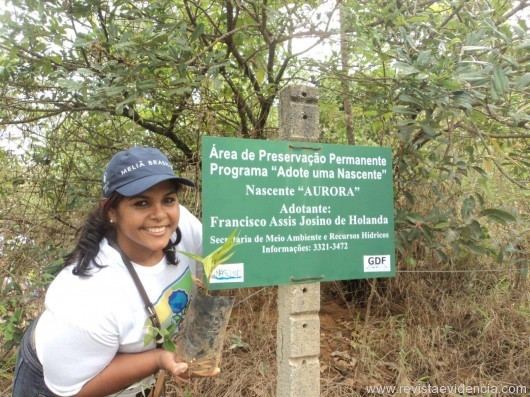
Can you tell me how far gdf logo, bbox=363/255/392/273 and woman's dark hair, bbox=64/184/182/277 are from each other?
0.80 m

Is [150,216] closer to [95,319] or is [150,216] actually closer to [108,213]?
[108,213]

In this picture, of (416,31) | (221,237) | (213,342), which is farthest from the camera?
(416,31)

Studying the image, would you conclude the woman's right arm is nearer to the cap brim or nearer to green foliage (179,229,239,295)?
green foliage (179,229,239,295)

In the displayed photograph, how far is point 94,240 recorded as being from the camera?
156 cm

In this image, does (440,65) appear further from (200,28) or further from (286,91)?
(200,28)

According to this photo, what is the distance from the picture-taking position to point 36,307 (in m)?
2.41

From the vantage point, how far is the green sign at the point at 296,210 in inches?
59.3

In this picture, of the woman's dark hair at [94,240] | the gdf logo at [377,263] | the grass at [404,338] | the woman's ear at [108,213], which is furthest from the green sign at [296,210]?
the grass at [404,338]

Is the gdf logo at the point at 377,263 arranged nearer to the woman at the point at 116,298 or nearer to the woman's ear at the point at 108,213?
the woman at the point at 116,298

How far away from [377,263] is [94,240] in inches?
45.9

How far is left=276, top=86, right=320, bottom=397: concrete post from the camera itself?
169 cm

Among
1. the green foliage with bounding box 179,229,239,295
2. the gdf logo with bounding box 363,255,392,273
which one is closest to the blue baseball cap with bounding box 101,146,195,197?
the green foliage with bounding box 179,229,239,295

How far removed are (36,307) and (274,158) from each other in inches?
70.6

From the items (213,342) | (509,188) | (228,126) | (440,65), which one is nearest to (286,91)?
(440,65)
